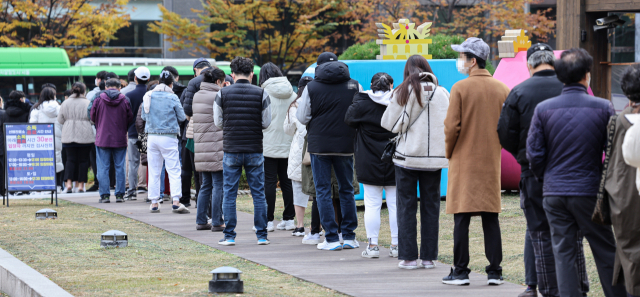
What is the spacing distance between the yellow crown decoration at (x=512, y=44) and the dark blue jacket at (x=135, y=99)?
18.6 feet

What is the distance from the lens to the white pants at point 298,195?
875 cm

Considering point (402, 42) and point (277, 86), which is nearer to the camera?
point (277, 86)

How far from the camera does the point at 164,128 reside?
420 inches

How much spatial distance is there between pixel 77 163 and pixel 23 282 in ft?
27.7

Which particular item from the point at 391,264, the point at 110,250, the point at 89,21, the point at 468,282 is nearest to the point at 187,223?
the point at 110,250

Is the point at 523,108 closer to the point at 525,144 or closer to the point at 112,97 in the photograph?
the point at 525,144

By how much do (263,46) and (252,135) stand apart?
21.9 m

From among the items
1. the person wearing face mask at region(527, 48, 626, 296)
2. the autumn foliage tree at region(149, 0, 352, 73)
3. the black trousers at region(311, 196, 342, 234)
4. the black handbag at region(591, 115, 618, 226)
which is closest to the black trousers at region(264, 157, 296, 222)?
the black trousers at region(311, 196, 342, 234)

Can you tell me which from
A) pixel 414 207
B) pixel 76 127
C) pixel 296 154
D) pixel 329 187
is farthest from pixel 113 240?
pixel 76 127

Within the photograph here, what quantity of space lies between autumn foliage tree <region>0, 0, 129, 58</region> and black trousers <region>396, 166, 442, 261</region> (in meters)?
22.0

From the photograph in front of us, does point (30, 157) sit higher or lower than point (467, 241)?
higher

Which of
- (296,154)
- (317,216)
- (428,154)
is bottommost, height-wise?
(317,216)

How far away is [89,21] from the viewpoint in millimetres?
27156

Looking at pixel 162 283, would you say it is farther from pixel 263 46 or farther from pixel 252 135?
pixel 263 46
